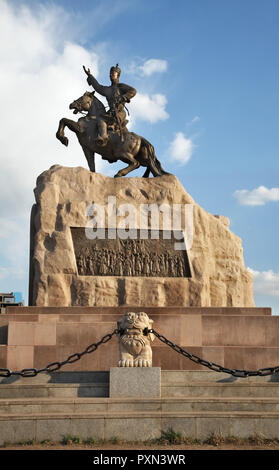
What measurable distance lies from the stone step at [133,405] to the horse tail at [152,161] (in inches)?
334

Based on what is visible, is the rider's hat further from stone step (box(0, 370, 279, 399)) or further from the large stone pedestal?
stone step (box(0, 370, 279, 399))

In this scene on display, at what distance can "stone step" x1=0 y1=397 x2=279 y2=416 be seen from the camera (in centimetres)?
793

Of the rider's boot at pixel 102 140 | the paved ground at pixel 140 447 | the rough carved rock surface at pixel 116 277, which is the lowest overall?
the paved ground at pixel 140 447

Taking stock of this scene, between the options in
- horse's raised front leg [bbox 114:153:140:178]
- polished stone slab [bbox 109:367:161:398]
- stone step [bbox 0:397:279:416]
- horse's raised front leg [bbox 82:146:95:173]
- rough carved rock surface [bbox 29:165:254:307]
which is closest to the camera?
stone step [bbox 0:397:279:416]

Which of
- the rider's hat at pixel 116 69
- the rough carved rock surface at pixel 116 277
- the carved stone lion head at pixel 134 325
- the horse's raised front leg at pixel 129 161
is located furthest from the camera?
the rider's hat at pixel 116 69

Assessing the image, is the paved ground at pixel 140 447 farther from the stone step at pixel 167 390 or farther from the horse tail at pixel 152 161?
the horse tail at pixel 152 161

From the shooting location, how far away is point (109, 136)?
1565cm

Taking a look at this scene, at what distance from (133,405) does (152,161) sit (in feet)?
29.4

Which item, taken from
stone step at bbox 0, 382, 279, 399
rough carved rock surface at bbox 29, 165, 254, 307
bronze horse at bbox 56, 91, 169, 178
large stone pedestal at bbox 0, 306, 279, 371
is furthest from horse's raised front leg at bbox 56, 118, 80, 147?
stone step at bbox 0, 382, 279, 399

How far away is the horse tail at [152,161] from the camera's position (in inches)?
615

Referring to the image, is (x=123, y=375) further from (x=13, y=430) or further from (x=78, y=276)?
(x=78, y=276)

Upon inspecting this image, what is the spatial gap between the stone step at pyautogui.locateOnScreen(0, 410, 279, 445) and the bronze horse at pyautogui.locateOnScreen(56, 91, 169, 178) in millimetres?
8880

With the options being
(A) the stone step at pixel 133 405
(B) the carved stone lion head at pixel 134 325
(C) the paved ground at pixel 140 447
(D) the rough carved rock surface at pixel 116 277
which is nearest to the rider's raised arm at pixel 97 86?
(D) the rough carved rock surface at pixel 116 277

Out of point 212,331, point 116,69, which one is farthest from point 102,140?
point 212,331
